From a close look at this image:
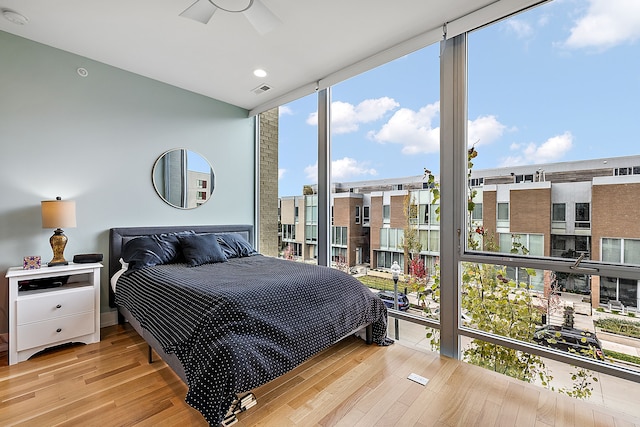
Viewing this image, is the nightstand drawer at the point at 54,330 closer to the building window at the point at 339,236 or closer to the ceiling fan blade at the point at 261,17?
the building window at the point at 339,236

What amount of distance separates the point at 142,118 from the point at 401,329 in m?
3.68

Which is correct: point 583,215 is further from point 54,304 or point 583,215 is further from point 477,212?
point 54,304

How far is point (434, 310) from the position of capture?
2.74m

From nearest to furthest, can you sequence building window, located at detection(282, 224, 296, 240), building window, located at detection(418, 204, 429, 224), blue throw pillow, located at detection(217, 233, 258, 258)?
1. building window, located at detection(418, 204, 429, 224)
2. blue throw pillow, located at detection(217, 233, 258, 258)
3. building window, located at detection(282, 224, 296, 240)

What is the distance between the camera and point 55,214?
106 inches

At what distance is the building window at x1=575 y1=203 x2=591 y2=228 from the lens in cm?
206

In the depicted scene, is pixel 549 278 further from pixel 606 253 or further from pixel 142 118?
pixel 142 118

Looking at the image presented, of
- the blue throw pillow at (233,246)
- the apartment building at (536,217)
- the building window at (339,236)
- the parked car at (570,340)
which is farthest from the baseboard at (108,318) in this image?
the parked car at (570,340)

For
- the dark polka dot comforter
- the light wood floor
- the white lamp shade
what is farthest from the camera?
the white lamp shade

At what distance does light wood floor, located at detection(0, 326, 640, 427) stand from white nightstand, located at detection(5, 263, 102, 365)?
153 mm

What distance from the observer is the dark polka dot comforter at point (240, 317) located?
1.63 meters

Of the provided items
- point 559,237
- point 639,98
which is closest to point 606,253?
point 559,237

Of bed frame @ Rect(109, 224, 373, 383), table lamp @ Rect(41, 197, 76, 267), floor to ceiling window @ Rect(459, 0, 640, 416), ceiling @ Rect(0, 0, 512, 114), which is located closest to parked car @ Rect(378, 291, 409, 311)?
bed frame @ Rect(109, 224, 373, 383)

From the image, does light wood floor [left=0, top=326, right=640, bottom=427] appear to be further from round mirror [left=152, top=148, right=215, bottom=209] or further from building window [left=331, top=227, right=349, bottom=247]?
round mirror [left=152, top=148, right=215, bottom=209]
